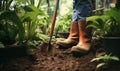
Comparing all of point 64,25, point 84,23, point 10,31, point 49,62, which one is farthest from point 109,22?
point 64,25

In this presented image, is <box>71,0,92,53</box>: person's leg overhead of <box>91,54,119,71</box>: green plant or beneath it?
overhead

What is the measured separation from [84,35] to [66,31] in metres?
1.46

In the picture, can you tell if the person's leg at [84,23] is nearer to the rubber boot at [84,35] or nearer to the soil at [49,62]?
the rubber boot at [84,35]

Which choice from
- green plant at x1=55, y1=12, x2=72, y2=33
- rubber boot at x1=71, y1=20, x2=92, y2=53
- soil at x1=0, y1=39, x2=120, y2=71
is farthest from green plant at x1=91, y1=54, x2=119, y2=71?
green plant at x1=55, y1=12, x2=72, y2=33

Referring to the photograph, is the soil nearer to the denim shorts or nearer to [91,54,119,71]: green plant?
[91,54,119,71]: green plant

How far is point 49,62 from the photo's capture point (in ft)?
7.76

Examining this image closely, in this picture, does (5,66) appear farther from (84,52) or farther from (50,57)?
(84,52)

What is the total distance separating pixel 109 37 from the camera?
2.16 meters

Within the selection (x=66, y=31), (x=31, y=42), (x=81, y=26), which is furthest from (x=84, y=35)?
(x=66, y=31)

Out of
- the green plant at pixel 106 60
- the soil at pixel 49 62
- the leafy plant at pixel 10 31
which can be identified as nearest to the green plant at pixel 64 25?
the soil at pixel 49 62

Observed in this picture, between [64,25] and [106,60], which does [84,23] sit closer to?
[106,60]

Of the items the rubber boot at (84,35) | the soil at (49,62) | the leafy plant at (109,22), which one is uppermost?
the leafy plant at (109,22)

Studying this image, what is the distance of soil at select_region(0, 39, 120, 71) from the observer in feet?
6.95

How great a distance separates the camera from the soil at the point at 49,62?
2.12 m
